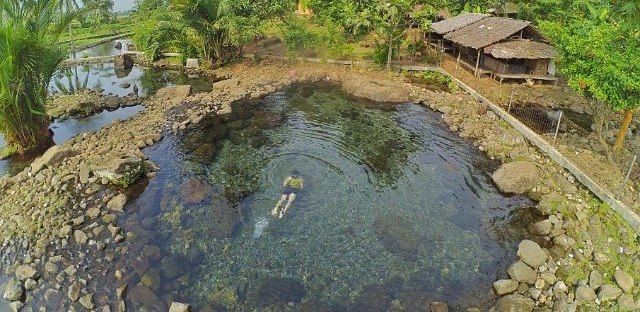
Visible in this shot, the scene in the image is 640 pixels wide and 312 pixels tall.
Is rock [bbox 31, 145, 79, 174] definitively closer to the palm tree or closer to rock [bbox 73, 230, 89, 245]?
the palm tree

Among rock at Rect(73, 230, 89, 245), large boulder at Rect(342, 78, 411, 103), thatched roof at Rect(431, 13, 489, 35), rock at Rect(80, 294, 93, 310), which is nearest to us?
rock at Rect(80, 294, 93, 310)

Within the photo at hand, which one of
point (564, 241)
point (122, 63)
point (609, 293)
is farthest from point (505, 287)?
point (122, 63)

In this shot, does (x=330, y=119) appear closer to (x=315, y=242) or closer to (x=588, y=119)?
(x=315, y=242)

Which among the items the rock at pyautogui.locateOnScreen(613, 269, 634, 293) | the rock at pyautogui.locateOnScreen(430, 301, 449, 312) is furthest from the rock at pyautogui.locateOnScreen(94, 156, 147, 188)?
the rock at pyautogui.locateOnScreen(613, 269, 634, 293)

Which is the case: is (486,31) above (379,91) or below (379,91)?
above

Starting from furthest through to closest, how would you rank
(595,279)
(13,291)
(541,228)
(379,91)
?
(379,91)
(541,228)
(595,279)
(13,291)

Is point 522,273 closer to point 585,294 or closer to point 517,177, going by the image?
point 585,294

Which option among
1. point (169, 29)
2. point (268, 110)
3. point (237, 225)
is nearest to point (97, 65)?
point (169, 29)
